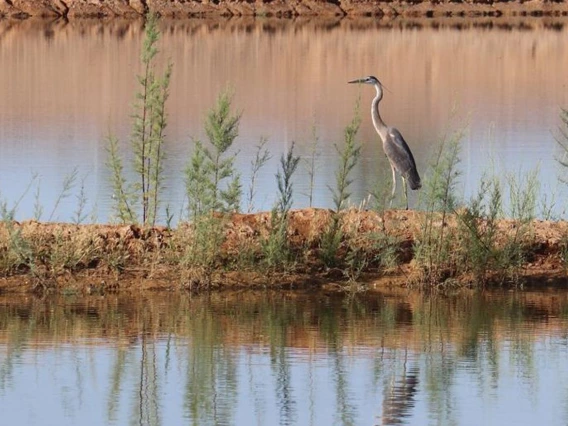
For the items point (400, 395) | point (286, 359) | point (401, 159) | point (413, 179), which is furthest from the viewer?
point (401, 159)

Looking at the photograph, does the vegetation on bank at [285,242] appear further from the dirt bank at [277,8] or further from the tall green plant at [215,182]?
the dirt bank at [277,8]

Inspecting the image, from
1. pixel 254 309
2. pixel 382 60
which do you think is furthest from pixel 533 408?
pixel 382 60

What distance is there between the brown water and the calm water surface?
3.54m

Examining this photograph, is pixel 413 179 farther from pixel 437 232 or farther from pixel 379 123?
pixel 437 232

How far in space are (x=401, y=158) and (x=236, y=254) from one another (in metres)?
3.98

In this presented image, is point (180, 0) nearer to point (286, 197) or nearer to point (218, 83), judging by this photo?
point (218, 83)

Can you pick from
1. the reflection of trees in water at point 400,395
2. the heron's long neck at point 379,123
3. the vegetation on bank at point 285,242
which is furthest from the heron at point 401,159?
the reflection of trees in water at point 400,395

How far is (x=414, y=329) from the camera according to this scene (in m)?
13.8

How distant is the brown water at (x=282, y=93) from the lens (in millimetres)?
23078

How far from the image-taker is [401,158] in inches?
740

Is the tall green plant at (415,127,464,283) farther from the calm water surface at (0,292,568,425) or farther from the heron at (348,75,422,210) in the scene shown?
the heron at (348,75,422,210)

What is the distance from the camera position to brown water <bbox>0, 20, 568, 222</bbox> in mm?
23078

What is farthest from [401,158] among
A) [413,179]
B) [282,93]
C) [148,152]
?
[282,93]

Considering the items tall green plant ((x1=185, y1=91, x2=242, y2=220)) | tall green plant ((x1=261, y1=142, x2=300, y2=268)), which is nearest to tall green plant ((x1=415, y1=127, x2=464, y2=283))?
tall green plant ((x1=261, y1=142, x2=300, y2=268))
